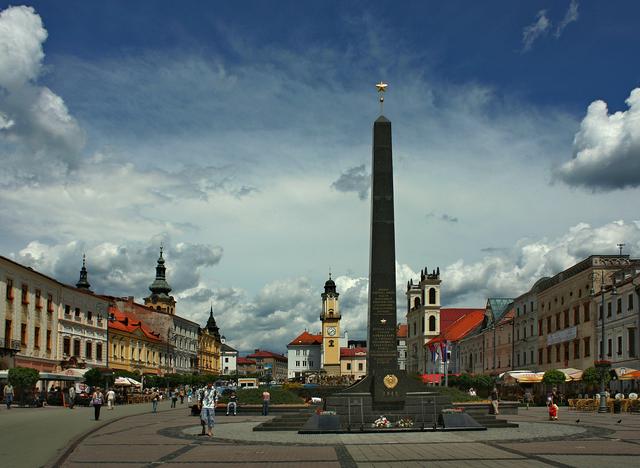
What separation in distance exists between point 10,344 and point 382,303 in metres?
33.5

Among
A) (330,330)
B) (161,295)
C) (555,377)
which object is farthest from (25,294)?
(330,330)

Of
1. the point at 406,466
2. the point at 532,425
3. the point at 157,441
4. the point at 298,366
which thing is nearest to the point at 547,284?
the point at 532,425

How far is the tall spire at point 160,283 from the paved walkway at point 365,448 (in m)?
104

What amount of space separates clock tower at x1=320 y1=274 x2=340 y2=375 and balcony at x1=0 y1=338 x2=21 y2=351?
110661mm

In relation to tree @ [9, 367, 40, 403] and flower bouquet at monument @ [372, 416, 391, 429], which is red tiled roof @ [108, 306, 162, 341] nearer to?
tree @ [9, 367, 40, 403]

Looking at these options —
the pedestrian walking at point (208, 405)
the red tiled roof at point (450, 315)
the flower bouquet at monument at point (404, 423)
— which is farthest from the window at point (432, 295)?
the pedestrian walking at point (208, 405)

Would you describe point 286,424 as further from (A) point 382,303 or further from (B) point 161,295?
(B) point 161,295

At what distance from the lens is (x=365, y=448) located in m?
20.1

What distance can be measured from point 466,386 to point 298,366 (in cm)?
13344

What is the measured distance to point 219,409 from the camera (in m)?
41.4

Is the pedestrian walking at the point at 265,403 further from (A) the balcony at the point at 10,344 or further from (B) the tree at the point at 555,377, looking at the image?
(B) the tree at the point at 555,377

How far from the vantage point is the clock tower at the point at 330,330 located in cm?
16175

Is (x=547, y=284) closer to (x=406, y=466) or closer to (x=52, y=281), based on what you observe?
(x=52, y=281)

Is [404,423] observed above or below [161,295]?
below
